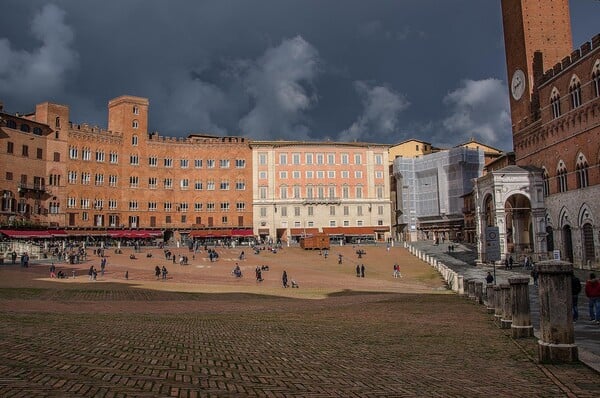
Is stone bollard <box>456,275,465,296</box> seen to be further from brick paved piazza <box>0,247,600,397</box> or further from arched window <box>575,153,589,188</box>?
arched window <box>575,153,589,188</box>

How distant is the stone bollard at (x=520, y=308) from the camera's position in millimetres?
11242

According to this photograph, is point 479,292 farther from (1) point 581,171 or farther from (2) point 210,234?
(2) point 210,234

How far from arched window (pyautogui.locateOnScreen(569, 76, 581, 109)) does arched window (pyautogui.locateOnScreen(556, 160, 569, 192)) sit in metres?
4.69

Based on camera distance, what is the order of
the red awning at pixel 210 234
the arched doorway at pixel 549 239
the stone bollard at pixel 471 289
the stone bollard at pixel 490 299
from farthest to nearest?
the red awning at pixel 210 234 < the arched doorway at pixel 549 239 < the stone bollard at pixel 471 289 < the stone bollard at pixel 490 299

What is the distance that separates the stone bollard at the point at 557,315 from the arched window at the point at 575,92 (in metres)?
33.3

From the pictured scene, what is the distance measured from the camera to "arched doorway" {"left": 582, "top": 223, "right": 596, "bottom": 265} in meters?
34.8

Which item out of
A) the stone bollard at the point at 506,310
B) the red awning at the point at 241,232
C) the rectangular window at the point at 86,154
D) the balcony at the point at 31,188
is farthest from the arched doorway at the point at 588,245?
the rectangular window at the point at 86,154

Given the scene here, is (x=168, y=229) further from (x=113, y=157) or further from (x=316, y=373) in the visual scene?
(x=316, y=373)

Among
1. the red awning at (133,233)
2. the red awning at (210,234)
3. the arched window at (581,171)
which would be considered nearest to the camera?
the arched window at (581,171)

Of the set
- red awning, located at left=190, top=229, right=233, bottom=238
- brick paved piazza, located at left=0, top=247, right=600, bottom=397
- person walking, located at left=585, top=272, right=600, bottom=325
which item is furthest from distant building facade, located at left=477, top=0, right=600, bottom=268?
red awning, located at left=190, top=229, right=233, bottom=238

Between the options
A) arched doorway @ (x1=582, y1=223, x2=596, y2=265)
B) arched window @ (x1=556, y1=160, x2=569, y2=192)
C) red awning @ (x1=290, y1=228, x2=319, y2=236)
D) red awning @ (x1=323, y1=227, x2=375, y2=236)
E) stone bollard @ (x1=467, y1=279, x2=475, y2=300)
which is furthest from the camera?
red awning @ (x1=323, y1=227, x2=375, y2=236)

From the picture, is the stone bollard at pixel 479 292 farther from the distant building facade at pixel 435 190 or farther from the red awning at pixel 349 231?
the red awning at pixel 349 231

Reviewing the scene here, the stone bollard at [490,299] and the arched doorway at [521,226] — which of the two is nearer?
the stone bollard at [490,299]

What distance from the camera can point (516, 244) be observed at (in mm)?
44344
